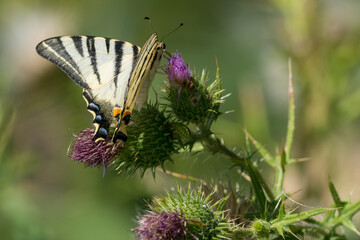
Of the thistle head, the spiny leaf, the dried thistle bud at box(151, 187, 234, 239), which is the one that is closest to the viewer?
the spiny leaf

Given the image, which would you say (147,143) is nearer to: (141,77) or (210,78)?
(141,77)

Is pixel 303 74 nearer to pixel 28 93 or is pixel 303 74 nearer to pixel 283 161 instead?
pixel 283 161

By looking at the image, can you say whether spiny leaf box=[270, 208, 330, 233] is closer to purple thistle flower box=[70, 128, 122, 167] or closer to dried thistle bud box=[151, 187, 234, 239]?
dried thistle bud box=[151, 187, 234, 239]

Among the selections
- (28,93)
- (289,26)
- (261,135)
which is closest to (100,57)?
(261,135)

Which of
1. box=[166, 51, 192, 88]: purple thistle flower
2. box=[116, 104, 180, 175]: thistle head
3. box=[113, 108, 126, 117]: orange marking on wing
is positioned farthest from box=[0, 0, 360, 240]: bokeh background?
box=[166, 51, 192, 88]: purple thistle flower

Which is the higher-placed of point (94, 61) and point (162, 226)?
point (94, 61)

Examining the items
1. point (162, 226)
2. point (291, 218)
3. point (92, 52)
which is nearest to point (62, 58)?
point (92, 52)
